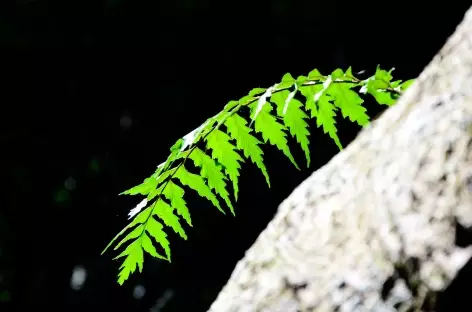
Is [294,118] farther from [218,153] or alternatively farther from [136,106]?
[136,106]

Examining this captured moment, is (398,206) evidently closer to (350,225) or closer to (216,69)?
(350,225)

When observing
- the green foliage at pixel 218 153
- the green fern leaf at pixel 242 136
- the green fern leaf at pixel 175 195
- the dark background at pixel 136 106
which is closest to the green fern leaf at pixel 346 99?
the green foliage at pixel 218 153

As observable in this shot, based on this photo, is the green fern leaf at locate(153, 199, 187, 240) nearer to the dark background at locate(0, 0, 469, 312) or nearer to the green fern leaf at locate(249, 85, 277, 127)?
the green fern leaf at locate(249, 85, 277, 127)

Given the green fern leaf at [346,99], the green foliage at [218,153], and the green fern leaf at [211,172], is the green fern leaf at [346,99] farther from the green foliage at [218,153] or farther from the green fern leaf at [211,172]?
the green fern leaf at [211,172]

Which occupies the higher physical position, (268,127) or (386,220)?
(268,127)

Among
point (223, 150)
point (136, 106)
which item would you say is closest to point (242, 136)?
point (223, 150)

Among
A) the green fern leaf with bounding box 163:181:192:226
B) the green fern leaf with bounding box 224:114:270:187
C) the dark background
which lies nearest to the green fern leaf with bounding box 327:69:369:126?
the green fern leaf with bounding box 224:114:270:187
